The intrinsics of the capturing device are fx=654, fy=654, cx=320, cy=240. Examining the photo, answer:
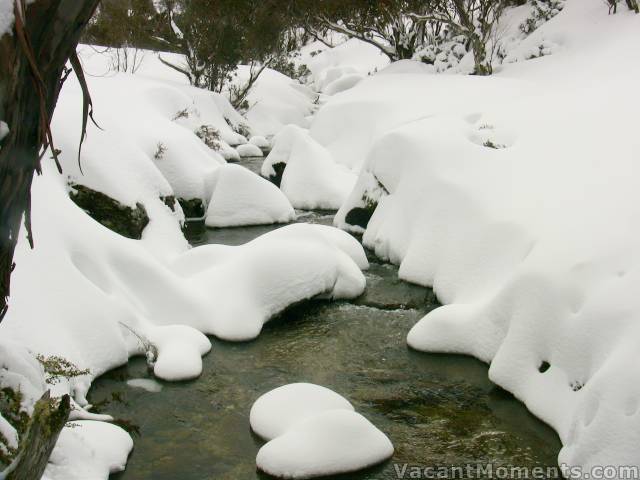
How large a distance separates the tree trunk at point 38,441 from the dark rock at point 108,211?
5.66 metres

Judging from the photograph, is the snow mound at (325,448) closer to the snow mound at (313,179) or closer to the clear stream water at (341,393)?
the clear stream water at (341,393)

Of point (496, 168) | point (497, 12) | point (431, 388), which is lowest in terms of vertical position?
point (431, 388)

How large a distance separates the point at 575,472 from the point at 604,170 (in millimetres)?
3761

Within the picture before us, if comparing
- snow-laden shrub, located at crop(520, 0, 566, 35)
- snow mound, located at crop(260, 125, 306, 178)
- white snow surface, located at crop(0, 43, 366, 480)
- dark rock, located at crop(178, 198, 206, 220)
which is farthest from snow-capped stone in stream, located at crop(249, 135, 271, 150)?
white snow surface, located at crop(0, 43, 366, 480)

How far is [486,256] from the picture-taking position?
7230 millimetres

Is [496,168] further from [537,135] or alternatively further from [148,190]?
[148,190]

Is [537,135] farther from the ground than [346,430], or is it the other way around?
[537,135]

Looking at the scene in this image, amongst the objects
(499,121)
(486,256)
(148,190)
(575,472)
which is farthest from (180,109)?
(575,472)

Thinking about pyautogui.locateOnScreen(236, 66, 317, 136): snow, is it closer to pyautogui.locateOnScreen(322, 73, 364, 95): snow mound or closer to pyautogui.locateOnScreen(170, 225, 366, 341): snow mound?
pyautogui.locateOnScreen(322, 73, 364, 95): snow mound

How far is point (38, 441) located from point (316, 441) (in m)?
2.32

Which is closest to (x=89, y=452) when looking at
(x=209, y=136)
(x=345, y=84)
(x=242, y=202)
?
(x=242, y=202)

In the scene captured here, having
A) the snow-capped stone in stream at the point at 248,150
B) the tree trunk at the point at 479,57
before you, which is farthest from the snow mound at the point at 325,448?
the tree trunk at the point at 479,57

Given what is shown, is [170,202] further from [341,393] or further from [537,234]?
[537,234]

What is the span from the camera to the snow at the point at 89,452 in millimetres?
4062
